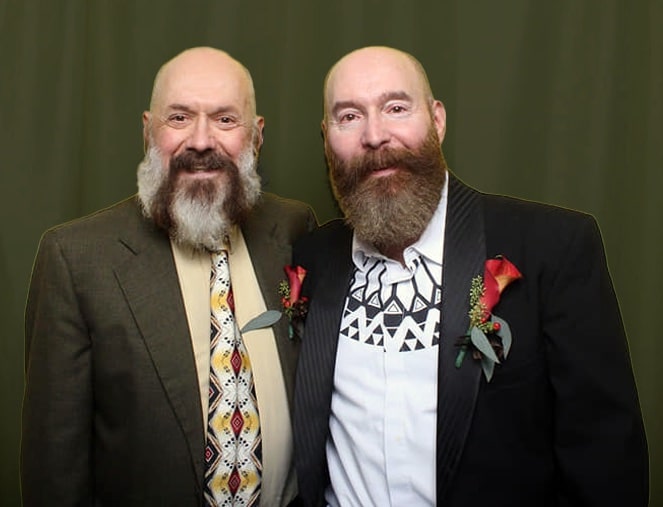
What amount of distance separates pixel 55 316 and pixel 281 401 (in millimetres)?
543

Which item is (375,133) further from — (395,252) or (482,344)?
(482,344)

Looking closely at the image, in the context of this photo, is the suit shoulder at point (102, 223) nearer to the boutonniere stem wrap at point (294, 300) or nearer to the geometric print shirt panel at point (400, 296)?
the boutonniere stem wrap at point (294, 300)

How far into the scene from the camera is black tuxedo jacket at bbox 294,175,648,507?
144 centimetres

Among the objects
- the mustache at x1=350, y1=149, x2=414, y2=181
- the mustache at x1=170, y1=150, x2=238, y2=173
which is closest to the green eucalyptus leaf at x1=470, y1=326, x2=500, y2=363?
the mustache at x1=350, y1=149, x2=414, y2=181

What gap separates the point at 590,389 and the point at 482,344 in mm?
240

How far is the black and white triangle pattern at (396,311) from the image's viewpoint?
151 centimetres

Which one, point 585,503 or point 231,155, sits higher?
point 231,155

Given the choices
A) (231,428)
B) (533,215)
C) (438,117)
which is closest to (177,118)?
(438,117)

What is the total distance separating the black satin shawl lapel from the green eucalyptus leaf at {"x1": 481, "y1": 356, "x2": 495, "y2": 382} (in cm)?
1

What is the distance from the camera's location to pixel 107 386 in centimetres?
162

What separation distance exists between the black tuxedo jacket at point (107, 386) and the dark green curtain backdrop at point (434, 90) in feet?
2.53

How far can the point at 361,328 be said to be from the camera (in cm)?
158

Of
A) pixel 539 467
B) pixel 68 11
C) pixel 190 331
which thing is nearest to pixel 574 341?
pixel 539 467

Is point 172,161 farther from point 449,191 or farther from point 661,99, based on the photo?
point 661,99
